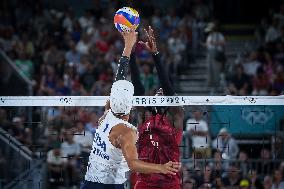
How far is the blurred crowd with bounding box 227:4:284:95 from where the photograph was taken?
54.0 ft

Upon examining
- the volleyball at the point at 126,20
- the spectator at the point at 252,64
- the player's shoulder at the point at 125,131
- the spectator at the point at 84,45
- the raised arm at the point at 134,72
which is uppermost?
the spectator at the point at 84,45

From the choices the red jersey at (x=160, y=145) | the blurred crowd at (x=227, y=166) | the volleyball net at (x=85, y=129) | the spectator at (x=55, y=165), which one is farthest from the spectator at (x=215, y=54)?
the red jersey at (x=160, y=145)

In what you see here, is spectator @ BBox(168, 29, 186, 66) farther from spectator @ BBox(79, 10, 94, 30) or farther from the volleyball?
the volleyball

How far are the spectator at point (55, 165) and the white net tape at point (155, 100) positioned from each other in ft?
14.1

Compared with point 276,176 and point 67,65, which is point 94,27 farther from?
point 276,176

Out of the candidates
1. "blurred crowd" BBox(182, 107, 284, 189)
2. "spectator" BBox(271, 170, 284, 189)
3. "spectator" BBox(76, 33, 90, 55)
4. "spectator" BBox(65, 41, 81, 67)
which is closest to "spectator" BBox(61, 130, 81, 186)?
"blurred crowd" BBox(182, 107, 284, 189)

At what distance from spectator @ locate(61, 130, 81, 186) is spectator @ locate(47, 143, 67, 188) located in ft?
0.42

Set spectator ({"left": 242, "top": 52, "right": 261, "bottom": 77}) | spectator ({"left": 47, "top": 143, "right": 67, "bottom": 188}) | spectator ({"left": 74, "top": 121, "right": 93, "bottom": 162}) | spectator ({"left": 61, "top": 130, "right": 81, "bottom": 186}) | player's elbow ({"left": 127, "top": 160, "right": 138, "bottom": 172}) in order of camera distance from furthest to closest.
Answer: spectator ({"left": 242, "top": 52, "right": 261, "bottom": 77}), spectator ({"left": 74, "top": 121, "right": 93, "bottom": 162}), spectator ({"left": 61, "top": 130, "right": 81, "bottom": 186}), spectator ({"left": 47, "top": 143, "right": 67, "bottom": 188}), player's elbow ({"left": 127, "top": 160, "right": 138, "bottom": 172})

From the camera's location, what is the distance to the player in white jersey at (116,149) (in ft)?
22.5

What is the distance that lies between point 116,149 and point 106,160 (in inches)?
7.0

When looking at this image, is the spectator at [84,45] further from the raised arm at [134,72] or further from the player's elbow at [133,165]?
the player's elbow at [133,165]

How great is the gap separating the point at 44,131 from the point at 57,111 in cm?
67

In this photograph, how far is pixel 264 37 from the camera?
1948cm

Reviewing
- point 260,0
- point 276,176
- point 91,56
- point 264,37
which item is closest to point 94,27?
point 91,56
